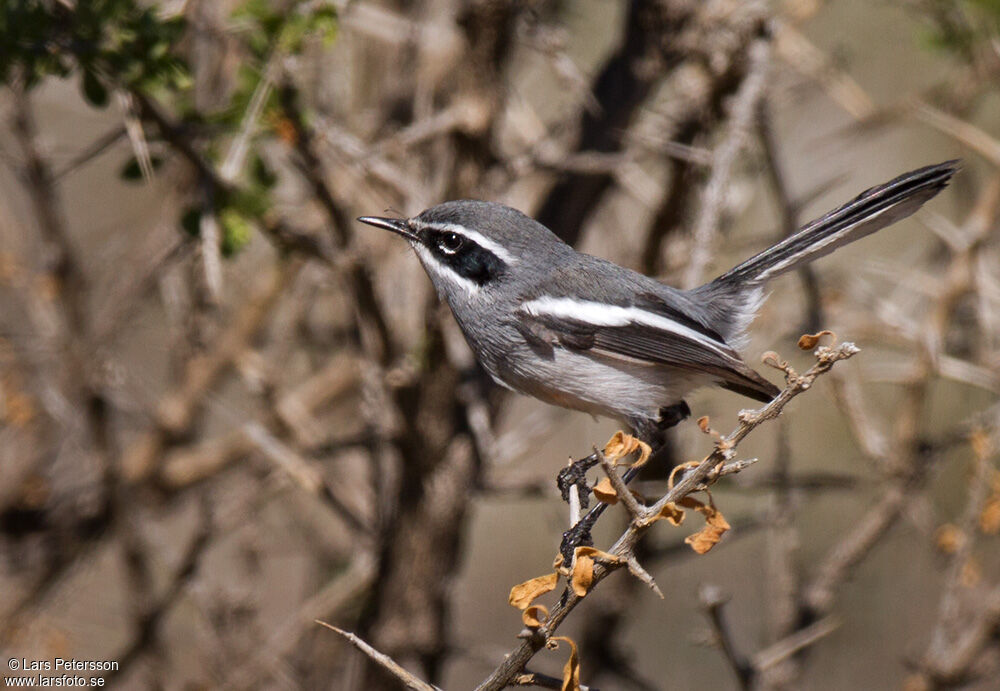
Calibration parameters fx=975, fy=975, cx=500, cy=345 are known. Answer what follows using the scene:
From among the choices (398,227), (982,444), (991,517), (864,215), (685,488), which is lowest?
(991,517)

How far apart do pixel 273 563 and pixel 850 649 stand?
330cm

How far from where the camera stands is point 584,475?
2.70 m

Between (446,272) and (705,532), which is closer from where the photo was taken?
(705,532)

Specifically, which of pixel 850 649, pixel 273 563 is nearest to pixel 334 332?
pixel 273 563

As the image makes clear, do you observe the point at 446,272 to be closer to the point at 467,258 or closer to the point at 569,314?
the point at 467,258

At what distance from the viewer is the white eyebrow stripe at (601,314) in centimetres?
277

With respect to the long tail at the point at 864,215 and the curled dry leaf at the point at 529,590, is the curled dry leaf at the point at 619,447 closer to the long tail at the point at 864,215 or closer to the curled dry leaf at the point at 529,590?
the curled dry leaf at the point at 529,590


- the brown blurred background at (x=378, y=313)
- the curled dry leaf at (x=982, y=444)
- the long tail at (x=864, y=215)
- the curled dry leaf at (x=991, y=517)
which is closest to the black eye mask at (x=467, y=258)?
the brown blurred background at (x=378, y=313)

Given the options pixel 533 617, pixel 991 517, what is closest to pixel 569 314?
pixel 533 617

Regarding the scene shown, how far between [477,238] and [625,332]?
50cm

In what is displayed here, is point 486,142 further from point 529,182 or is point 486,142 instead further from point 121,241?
point 121,241

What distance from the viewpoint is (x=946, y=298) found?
350cm

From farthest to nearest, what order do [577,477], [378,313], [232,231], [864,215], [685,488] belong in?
[378,313], [232,231], [577,477], [864,215], [685,488]

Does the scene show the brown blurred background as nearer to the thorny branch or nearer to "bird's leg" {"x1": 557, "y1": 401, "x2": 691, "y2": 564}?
"bird's leg" {"x1": 557, "y1": 401, "x2": 691, "y2": 564}
